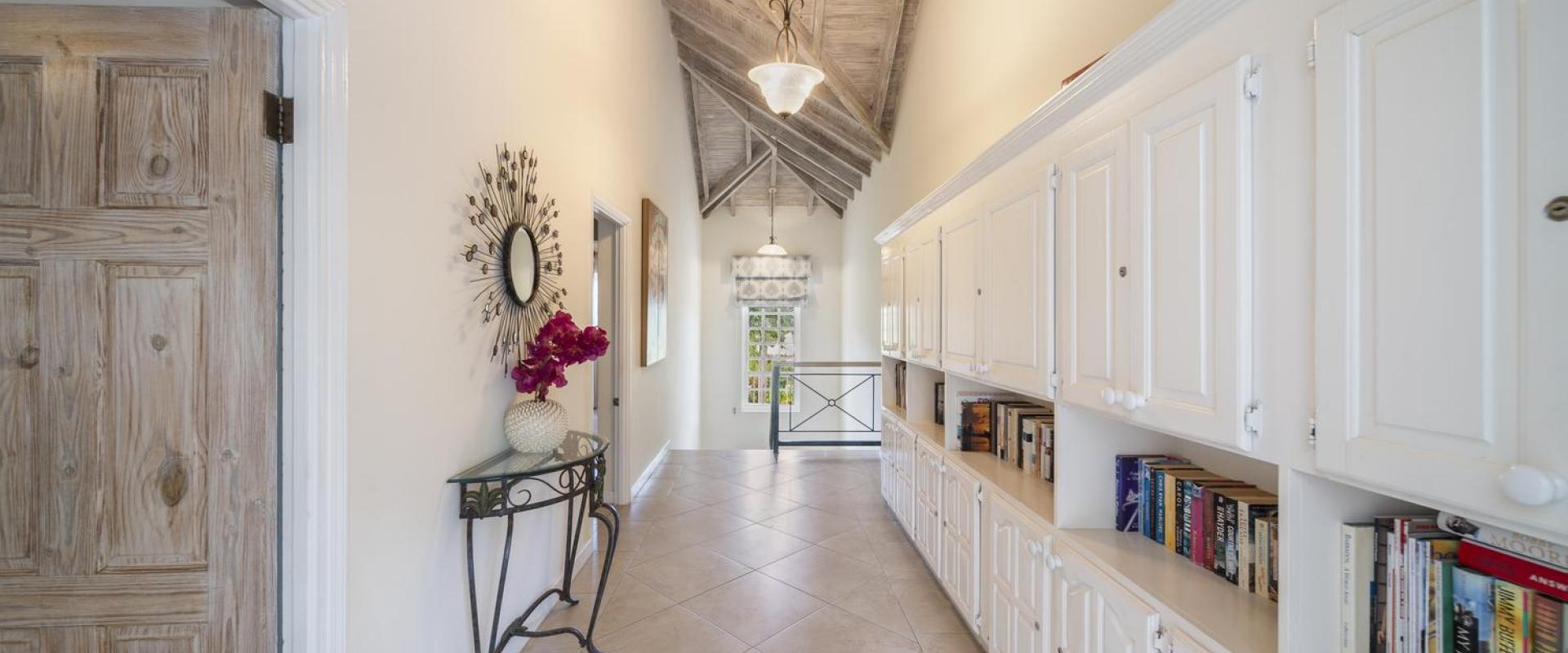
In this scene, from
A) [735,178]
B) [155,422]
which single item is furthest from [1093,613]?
[735,178]

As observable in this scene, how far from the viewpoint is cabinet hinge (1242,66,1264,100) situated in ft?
3.57

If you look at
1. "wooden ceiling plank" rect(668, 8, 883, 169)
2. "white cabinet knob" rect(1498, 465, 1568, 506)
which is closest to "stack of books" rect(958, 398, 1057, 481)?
"white cabinet knob" rect(1498, 465, 1568, 506)

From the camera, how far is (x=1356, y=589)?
3.34ft

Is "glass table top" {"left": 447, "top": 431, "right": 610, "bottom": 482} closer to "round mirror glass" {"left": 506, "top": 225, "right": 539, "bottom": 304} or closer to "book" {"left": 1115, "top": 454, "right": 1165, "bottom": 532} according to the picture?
"round mirror glass" {"left": 506, "top": 225, "right": 539, "bottom": 304}

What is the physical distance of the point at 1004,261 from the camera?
2.22 meters

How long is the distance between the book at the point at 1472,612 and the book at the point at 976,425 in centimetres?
200

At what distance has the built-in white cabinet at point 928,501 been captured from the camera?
3.03 meters

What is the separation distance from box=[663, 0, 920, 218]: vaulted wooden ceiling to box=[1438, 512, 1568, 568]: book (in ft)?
14.1

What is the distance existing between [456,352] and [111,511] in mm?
880

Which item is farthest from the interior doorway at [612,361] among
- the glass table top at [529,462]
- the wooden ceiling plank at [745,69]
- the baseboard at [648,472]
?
the wooden ceiling plank at [745,69]

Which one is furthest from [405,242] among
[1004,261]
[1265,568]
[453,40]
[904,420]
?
[904,420]

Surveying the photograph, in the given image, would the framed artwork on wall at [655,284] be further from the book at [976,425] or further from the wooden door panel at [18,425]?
the wooden door panel at [18,425]

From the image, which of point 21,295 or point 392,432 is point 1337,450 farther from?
point 21,295

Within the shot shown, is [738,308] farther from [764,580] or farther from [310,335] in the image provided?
[310,335]
